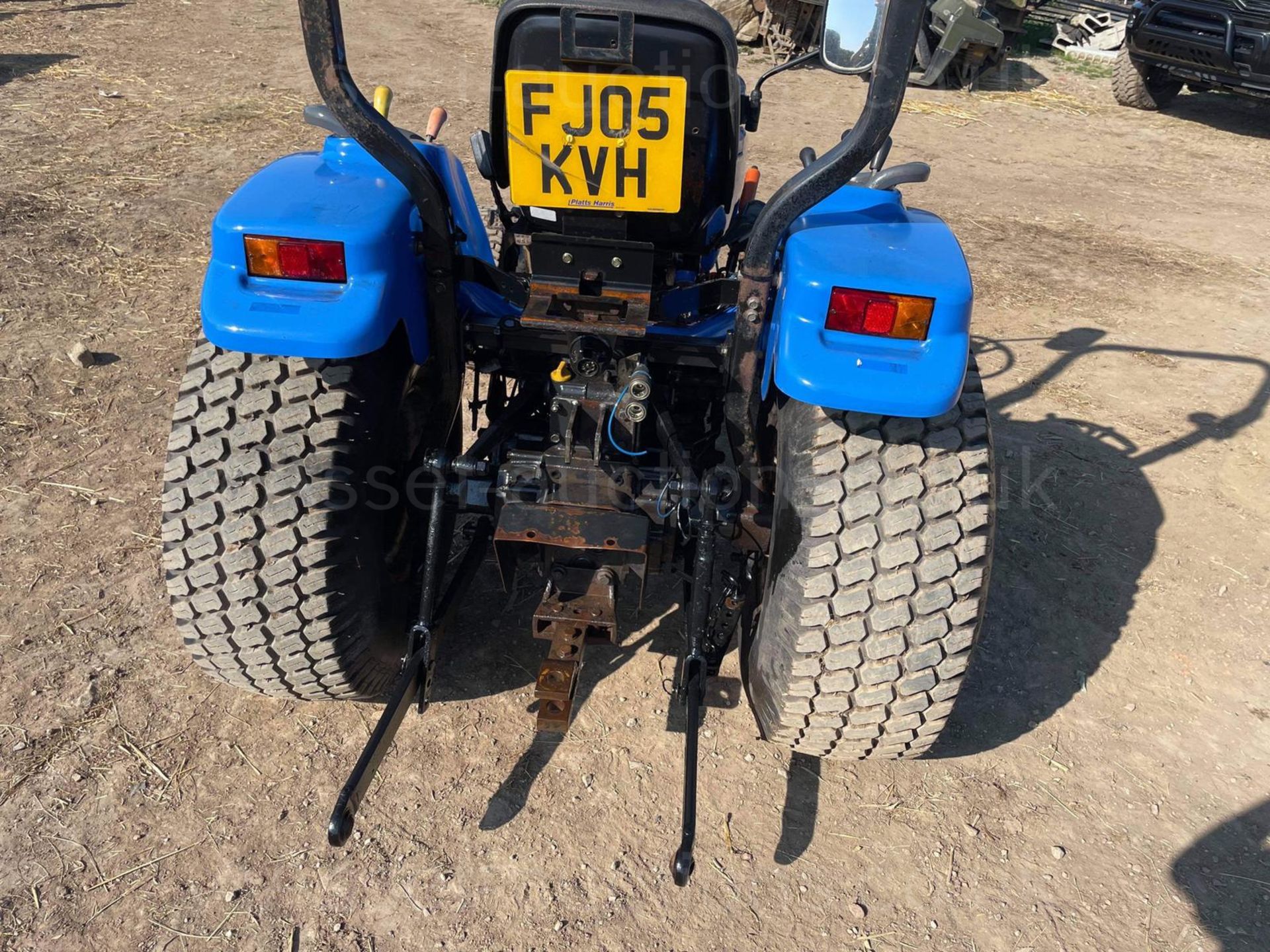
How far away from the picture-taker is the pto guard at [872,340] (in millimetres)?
2080

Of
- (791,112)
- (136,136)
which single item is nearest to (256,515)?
(136,136)

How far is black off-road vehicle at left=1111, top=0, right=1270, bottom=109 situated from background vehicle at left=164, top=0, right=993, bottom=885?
9.82 m

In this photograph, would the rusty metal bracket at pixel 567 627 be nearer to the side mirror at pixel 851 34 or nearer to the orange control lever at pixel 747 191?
the side mirror at pixel 851 34

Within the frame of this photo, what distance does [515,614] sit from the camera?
3256 millimetres

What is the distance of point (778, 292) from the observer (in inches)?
95.4

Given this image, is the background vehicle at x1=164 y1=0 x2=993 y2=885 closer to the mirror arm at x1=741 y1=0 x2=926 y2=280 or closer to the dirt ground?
the mirror arm at x1=741 y1=0 x2=926 y2=280

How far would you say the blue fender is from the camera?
7.11 ft

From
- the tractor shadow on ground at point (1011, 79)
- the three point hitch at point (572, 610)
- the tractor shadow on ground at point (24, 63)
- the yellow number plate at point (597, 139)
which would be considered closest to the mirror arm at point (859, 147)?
the yellow number plate at point (597, 139)

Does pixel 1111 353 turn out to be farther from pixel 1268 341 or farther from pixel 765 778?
pixel 765 778

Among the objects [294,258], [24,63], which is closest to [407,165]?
[294,258]

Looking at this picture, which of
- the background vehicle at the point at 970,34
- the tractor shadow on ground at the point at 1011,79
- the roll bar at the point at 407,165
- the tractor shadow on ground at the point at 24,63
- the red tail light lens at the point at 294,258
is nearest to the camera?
the roll bar at the point at 407,165

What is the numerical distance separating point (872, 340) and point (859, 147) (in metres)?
0.43

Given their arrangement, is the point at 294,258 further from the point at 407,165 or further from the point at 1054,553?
the point at 1054,553

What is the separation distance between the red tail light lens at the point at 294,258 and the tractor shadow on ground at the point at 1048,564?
190 cm
